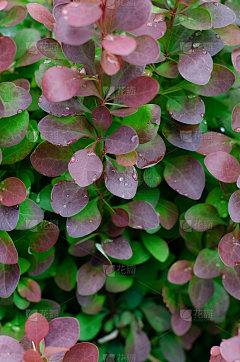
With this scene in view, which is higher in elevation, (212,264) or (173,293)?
(212,264)

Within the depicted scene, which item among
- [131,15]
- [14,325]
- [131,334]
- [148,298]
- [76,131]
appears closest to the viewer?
[131,15]

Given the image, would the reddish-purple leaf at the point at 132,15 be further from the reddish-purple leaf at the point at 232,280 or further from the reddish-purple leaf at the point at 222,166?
the reddish-purple leaf at the point at 232,280

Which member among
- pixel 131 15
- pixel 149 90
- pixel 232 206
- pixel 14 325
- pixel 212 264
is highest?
pixel 131 15

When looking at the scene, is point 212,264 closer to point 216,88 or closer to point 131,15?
point 216,88

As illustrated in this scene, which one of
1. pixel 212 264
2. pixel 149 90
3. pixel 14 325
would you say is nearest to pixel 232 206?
pixel 212 264

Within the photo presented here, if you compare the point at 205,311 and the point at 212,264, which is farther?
the point at 205,311

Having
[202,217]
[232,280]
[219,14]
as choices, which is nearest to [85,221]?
[202,217]

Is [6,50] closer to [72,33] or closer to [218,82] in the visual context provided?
[72,33]

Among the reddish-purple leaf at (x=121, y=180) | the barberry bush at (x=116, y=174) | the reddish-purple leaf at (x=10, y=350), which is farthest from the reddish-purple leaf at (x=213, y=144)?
the reddish-purple leaf at (x=10, y=350)

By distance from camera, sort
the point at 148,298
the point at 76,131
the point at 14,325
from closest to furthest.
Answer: the point at 76,131, the point at 14,325, the point at 148,298
